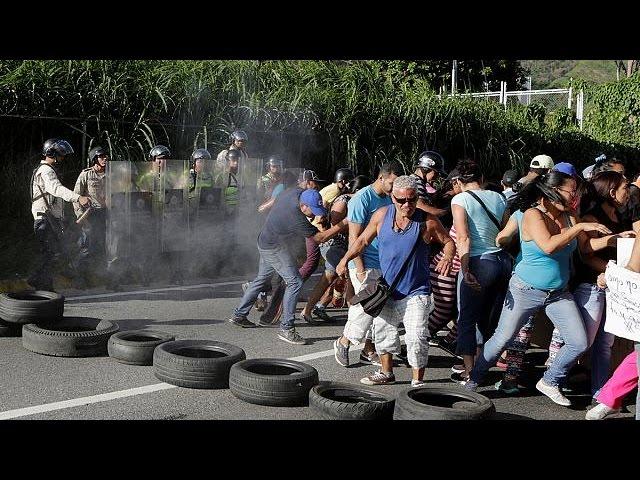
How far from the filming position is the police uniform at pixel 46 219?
9.31 m

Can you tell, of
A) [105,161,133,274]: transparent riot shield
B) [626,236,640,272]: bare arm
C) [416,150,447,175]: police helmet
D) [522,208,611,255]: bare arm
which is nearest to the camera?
[626,236,640,272]: bare arm

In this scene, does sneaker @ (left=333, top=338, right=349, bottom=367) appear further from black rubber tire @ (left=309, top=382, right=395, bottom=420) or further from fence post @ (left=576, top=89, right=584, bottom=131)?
fence post @ (left=576, top=89, right=584, bottom=131)

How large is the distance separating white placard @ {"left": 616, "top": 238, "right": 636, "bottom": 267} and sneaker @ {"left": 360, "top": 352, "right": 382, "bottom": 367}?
2.71 meters

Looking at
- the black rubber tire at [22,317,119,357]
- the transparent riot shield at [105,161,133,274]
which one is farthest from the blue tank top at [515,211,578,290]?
the transparent riot shield at [105,161,133,274]

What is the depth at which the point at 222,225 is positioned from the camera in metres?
11.6

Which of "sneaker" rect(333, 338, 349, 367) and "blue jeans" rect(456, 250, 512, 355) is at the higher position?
"blue jeans" rect(456, 250, 512, 355)

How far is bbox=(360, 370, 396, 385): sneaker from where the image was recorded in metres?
6.52

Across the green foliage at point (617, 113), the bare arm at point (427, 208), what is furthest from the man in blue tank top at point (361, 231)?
the green foliage at point (617, 113)

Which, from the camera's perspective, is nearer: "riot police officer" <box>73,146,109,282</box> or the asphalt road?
the asphalt road

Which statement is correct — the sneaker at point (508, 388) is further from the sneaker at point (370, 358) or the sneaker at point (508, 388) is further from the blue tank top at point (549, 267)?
the sneaker at point (370, 358)

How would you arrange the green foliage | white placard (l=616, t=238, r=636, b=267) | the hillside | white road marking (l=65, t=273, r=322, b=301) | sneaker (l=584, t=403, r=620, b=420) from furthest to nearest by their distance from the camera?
the hillside, the green foliage, white road marking (l=65, t=273, r=322, b=301), sneaker (l=584, t=403, r=620, b=420), white placard (l=616, t=238, r=636, b=267)
